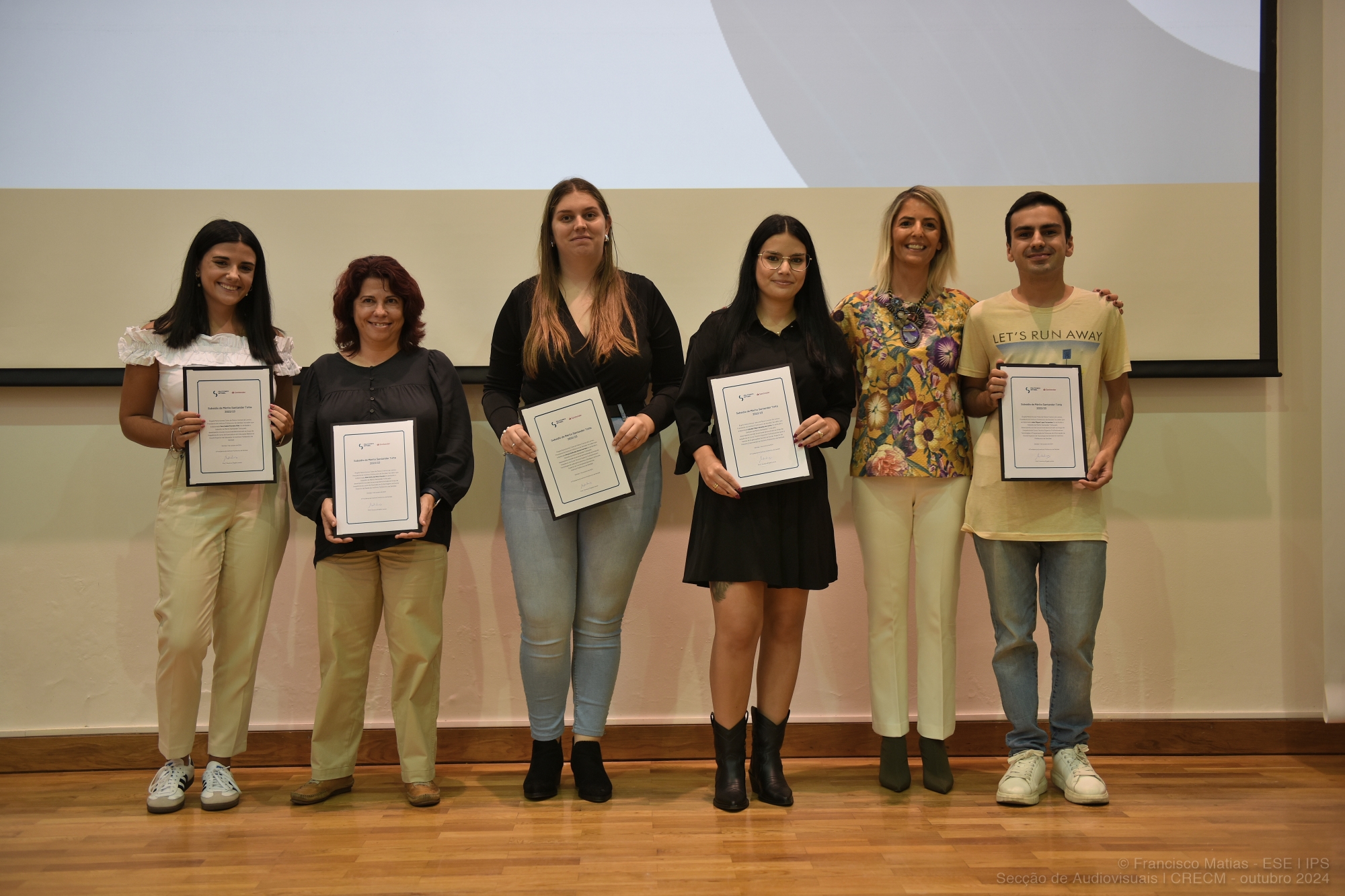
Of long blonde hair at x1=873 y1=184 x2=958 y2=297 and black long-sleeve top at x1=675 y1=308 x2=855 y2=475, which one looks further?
long blonde hair at x1=873 y1=184 x2=958 y2=297

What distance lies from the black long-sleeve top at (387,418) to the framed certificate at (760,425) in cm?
77

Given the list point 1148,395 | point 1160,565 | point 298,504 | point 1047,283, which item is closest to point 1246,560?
point 1160,565

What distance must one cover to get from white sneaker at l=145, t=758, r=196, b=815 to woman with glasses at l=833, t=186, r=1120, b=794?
2.05 metres

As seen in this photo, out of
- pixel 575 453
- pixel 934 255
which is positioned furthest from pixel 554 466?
pixel 934 255

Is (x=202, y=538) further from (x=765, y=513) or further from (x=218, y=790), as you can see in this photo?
(x=765, y=513)

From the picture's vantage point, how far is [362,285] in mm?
2480

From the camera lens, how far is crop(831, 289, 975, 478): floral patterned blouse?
246cm

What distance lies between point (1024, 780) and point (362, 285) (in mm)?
2365

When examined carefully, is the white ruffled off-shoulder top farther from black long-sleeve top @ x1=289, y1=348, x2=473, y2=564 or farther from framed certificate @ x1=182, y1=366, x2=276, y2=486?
black long-sleeve top @ x1=289, y1=348, x2=473, y2=564

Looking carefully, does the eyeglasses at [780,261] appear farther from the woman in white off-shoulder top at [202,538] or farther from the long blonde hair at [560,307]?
the woman in white off-shoulder top at [202,538]

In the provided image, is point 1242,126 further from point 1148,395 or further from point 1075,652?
point 1075,652

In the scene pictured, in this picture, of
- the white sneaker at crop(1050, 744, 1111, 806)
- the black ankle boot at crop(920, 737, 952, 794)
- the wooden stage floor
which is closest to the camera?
the wooden stage floor

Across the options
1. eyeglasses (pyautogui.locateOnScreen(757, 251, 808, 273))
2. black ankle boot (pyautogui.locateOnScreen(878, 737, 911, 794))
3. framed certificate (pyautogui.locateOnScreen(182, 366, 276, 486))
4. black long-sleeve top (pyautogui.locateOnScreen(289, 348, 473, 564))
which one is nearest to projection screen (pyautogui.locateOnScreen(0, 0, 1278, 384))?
black long-sleeve top (pyautogui.locateOnScreen(289, 348, 473, 564))

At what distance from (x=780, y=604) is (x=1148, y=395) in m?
1.62
